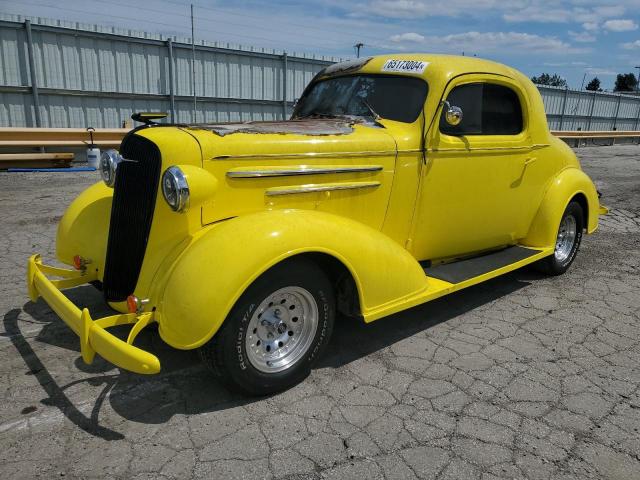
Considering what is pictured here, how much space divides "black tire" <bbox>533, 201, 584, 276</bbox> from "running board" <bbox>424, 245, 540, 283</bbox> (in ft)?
1.45

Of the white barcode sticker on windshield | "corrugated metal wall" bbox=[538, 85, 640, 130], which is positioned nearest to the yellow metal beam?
the white barcode sticker on windshield

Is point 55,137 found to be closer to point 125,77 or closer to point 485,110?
point 125,77

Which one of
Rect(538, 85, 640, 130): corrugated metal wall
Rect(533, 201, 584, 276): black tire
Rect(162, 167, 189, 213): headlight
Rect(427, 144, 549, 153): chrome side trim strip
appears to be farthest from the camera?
Rect(538, 85, 640, 130): corrugated metal wall

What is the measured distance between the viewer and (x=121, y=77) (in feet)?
41.4

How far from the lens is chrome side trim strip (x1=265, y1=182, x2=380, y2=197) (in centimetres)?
313

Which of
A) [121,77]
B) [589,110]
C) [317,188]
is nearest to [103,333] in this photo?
[317,188]

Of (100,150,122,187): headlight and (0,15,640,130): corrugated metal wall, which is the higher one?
(0,15,640,130): corrugated metal wall

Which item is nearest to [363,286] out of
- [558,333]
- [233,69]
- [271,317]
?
[271,317]

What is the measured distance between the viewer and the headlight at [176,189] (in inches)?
104

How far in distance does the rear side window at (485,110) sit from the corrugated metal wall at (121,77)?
1070 cm

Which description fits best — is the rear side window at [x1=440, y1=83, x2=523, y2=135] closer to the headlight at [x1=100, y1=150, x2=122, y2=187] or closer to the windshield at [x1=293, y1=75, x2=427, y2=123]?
the windshield at [x1=293, y1=75, x2=427, y2=123]

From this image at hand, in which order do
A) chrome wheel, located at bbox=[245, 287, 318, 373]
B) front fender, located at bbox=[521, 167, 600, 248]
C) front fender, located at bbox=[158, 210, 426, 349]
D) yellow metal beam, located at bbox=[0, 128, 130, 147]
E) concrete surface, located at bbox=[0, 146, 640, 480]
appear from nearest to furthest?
concrete surface, located at bbox=[0, 146, 640, 480] < front fender, located at bbox=[158, 210, 426, 349] < chrome wheel, located at bbox=[245, 287, 318, 373] < front fender, located at bbox=[521, 167, 600, 248] < yellow metal beam, located at bbox=[0, 128, 130, 147]

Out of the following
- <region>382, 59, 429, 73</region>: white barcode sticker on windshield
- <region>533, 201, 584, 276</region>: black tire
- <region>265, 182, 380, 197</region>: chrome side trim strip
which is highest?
<region>382, 59, 429, 73</region>: white barcode sticker on windshield

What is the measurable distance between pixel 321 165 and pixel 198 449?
180cm
